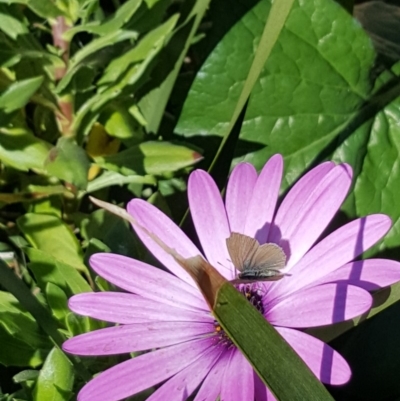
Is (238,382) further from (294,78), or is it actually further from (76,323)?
(294,78)

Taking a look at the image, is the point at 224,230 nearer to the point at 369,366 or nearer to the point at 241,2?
the point at 369,366

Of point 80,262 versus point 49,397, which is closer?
point 49,397

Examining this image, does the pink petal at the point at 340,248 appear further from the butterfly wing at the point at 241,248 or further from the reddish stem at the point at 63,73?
the reddish stem at the point at 63,73

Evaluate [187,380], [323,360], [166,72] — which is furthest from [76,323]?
[166,72]

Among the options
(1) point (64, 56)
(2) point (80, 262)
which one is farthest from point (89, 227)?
(1) point (64, 56)

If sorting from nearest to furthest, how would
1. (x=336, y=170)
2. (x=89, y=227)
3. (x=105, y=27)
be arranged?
1. (x=336, y=170)
2. (x=105, y=27)
3. (x=89, y=227)

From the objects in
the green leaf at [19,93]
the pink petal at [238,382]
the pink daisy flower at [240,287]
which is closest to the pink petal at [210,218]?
the pink daisy flower at [240,287]
